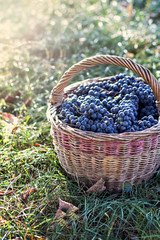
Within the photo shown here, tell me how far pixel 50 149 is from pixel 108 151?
0.65 m

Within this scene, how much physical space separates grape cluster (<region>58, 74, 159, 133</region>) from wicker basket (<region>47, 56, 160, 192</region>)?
0.25 ft

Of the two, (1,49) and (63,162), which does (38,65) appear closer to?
(1,49)

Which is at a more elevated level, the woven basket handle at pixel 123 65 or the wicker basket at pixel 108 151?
the woven basket handle at pixel 123 65

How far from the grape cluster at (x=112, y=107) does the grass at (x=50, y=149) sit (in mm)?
422

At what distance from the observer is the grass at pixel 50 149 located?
1.30m

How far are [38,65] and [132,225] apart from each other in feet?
7.26

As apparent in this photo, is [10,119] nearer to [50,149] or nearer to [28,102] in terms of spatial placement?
[28,102]

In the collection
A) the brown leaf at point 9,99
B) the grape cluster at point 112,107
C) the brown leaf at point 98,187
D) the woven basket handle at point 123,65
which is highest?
the woven basket handle at point 123,65

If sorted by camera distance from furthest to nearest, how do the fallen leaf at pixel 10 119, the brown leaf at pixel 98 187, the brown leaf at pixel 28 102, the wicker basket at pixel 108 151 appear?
the brown leaf at pixel 28 102 → the fallen leaf at pixel 10 119 → the brown leaf at pixel 98 187 → the wicker basket at pixel 108 151

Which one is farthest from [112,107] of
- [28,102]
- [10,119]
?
[28,102]

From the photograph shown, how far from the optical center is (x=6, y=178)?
5.60ft

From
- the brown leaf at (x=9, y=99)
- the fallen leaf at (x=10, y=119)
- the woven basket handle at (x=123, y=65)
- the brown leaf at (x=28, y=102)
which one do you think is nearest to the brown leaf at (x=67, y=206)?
the woven basket handle at (x=123, y=65)

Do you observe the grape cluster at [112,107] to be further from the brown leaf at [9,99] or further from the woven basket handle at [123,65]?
the brown leaf at [9,99]

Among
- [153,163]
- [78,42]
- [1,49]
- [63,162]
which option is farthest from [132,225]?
[1,49]
